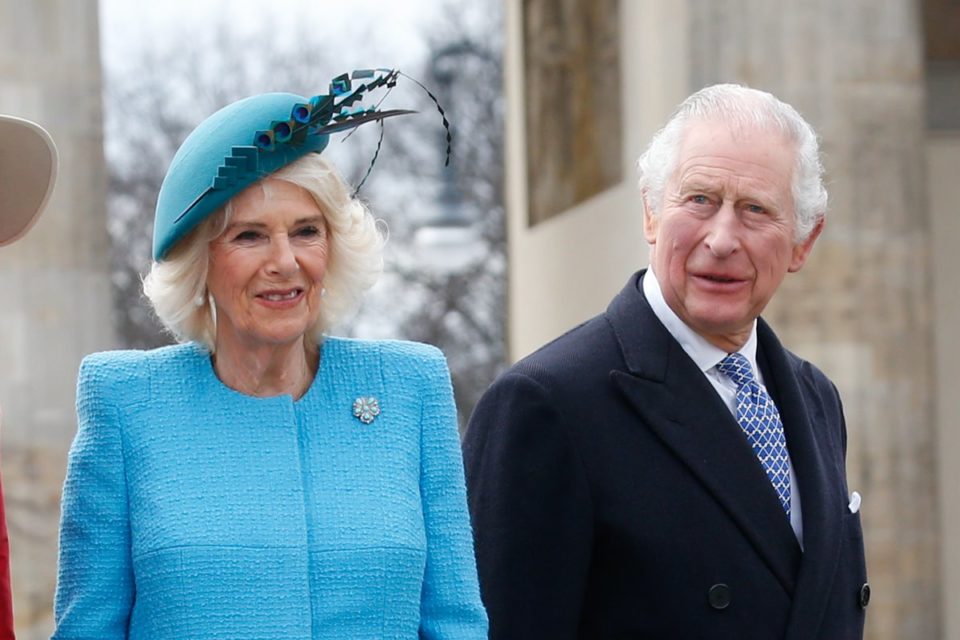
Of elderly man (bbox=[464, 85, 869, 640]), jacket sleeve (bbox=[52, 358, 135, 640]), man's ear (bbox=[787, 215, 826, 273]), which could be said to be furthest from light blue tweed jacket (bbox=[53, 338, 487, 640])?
man's ear (bbox=[787, 215, 826, 273])

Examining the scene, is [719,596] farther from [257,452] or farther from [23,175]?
[23,175]

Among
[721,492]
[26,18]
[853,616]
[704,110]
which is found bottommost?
[853,616]

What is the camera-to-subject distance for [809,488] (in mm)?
4078

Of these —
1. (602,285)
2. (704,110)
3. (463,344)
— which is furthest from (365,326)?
(704,110)

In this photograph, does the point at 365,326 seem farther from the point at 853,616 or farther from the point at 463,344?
the point at 853,616

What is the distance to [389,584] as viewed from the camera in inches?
141

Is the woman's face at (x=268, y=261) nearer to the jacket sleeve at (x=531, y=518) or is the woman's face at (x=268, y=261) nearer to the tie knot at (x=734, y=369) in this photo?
the jacket sleeve at (x=531, y=518)

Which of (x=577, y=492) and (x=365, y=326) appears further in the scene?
(x=365, y=326)

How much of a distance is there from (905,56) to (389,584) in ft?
19.7

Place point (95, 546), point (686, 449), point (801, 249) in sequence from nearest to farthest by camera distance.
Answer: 1. point (95, 546)
2. point (686, 449)
3. point (801, 249)

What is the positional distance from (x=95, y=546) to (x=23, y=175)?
0.82 m

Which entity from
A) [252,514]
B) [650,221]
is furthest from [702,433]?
[252,514]

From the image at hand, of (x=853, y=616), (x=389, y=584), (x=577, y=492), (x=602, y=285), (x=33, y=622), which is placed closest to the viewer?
(x=389, y=584)

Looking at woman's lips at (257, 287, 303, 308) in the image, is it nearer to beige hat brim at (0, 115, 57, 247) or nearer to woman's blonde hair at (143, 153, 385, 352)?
woman's blonde hair at (143, 153, 385, 352)
